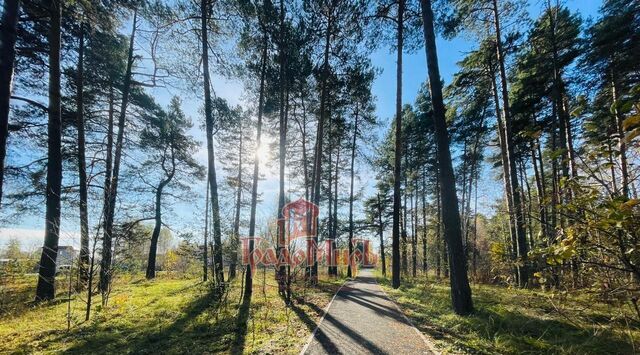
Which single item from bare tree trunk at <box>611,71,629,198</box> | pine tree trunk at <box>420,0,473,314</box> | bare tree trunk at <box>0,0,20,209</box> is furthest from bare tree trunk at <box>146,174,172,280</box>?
bare tree trunk at <box>611,71,629,198</box>

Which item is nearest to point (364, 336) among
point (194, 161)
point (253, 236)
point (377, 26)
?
point (253, 236)

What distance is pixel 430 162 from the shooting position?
785 inches

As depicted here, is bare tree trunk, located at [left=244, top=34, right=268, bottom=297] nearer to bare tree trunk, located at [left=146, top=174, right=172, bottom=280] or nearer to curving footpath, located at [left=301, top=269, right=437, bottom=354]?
curving footpath, located at [left=301, top=269, right=437, bottom=354]

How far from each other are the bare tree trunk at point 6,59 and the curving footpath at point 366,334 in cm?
499

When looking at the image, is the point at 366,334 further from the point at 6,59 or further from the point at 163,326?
the point at 6,59

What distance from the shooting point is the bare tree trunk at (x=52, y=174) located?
293 inches

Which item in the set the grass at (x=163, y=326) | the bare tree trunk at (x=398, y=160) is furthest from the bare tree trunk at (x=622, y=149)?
the bare tree trunk at (x=398, y=160)

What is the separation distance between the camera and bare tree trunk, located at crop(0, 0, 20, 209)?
3.17 meters

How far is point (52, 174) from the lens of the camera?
7.83m

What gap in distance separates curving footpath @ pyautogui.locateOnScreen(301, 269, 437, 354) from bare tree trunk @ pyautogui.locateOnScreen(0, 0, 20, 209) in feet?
16.4

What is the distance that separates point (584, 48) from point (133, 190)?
→ 2166cm

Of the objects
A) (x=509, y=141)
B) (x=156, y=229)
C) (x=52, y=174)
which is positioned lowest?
(x=156, y=229)

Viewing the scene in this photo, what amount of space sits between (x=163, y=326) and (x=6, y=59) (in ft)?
17.6

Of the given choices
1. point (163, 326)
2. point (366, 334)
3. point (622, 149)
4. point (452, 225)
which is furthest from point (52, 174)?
point (622, 149)
